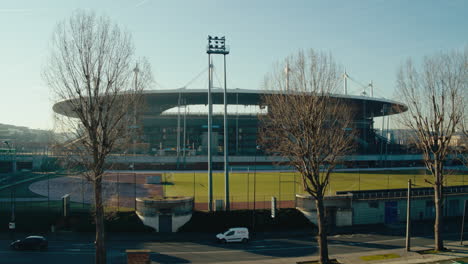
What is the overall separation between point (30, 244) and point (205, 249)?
10.8 meters

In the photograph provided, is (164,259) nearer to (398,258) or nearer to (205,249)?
(205,249)

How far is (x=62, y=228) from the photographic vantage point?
24.8m

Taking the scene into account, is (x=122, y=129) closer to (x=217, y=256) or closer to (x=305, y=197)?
(x=217, y=256)

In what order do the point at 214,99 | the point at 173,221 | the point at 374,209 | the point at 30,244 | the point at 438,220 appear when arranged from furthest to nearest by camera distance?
the point at 214,99 < the point at 374,209 < the point at 173,221 < the point at 30,244 < the point at 438,220

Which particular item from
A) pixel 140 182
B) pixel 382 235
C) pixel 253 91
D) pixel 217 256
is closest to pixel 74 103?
pixel 217 256

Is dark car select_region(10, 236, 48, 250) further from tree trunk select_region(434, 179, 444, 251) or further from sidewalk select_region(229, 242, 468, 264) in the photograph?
tree trunk select_region(434, 179, 444, 251)

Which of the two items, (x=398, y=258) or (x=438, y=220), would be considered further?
(x=438, y=220)

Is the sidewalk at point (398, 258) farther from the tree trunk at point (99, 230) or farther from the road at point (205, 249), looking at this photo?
the tree trunk at point (99, 230)

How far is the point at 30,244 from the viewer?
800 inches

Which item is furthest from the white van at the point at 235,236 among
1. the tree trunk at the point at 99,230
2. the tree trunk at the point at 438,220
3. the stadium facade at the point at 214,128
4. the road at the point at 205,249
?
the stadium facade at the point at 214,128

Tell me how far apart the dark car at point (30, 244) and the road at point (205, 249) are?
402mm

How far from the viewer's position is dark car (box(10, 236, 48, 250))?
20.2 meters

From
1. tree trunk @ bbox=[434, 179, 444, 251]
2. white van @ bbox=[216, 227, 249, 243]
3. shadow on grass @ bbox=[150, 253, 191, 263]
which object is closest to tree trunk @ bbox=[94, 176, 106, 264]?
shadow on grass @ bbox=[150, 253, 191, 263]

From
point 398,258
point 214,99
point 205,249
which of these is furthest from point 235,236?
point 214,99
